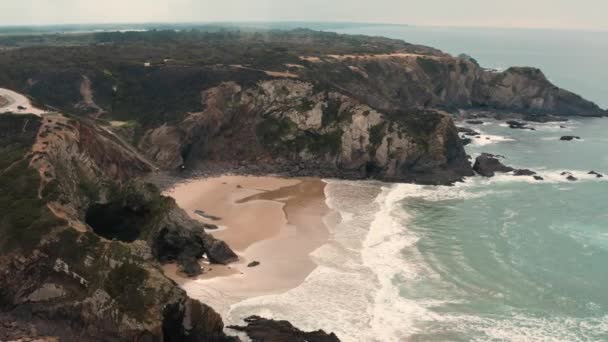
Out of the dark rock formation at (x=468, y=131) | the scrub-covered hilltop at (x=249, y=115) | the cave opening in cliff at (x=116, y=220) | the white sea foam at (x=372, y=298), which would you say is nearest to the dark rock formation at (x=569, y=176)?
the scrub-covered hilltop at (x=249, y=115)

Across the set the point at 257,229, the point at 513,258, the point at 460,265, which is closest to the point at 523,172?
the point at 513,258

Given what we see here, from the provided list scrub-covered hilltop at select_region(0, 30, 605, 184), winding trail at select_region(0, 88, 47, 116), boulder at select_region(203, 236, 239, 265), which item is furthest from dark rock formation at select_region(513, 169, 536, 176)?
winding trail at select_region(0, 88, 47, 116)

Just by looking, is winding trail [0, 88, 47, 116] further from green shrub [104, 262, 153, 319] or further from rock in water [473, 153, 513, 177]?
rock in water [473, 153, 513, 177]

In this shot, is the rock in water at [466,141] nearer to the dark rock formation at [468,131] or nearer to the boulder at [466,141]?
the boulder at [466,141]

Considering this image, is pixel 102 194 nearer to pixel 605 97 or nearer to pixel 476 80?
pixel 476 80

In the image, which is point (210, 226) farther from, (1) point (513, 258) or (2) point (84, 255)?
(1) point (513, 258)

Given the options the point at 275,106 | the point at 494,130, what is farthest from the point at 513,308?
the point at 494,130
